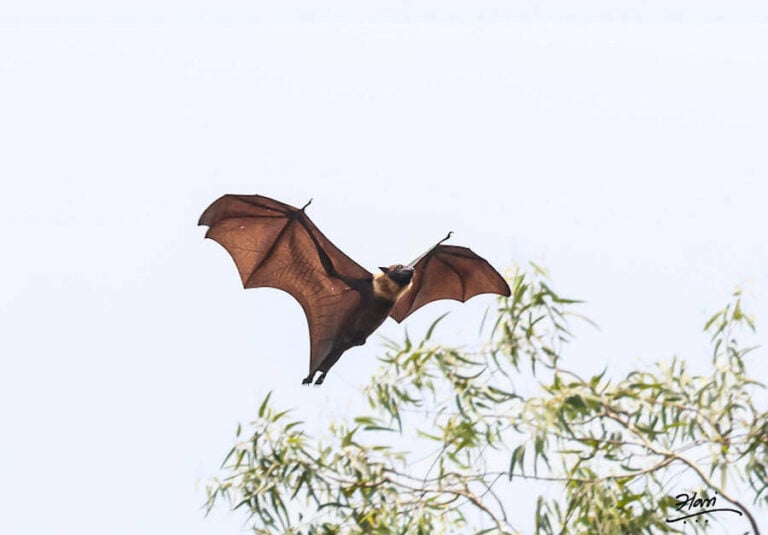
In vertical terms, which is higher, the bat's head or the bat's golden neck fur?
the bat's head

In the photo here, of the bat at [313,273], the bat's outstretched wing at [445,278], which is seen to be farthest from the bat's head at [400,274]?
the bat's outstretched wing at [445,278]

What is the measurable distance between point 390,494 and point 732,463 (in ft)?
6.81

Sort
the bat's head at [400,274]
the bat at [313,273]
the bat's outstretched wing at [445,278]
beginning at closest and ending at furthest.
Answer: the bat's head at [400,274] < the bat at [313,273] < the bat's outstretched wing at [445,278]

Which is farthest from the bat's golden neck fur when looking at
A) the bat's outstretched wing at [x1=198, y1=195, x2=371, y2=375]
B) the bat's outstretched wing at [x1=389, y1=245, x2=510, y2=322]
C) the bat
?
the bat's outstretched wing at [x1=389, y1=245, x2=510, y2=322]

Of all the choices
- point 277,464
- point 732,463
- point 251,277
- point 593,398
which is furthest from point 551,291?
point 251,277

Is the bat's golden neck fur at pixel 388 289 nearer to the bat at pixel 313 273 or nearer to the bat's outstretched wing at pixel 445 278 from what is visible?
the bat at pixel 313 273

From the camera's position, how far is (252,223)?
8820 mm

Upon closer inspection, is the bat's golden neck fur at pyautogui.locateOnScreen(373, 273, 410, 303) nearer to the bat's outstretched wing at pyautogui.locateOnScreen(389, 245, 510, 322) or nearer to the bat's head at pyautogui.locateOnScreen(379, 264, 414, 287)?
the bat's head at pyautogui.locateOnScreen(379, 264, 414, 287)

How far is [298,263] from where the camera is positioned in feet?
29.8

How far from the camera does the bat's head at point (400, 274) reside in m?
8.63

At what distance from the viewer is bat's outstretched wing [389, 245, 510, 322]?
944cm

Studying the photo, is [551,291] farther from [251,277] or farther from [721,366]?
[251,277]

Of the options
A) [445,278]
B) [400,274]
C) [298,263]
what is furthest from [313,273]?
[445,278]

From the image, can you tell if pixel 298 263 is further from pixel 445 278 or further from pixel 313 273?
pixel 445 278
